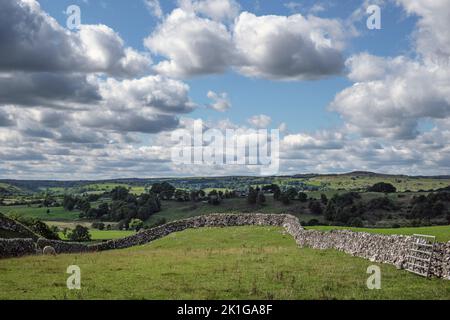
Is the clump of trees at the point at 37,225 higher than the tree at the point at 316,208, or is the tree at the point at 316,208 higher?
the clump of trees at the point at 37,225

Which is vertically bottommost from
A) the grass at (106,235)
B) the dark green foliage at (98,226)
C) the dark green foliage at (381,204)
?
the dark green foliage at (98,226)

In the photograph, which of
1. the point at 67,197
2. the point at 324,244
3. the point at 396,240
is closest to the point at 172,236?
the point at 324,244

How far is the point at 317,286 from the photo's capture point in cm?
1858

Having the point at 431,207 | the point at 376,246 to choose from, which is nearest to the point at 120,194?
the point at 431,207

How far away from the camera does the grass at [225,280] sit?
684 inches

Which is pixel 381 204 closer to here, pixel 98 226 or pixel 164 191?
pixel 98 226

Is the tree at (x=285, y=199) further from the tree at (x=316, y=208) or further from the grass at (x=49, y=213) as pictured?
the grass at (x=49, y=213)

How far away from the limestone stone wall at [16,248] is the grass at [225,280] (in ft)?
24.9

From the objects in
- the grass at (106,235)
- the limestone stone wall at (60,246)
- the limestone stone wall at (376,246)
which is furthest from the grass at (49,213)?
the limestone stone wall at (376,246)

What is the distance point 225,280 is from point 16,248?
24.3m

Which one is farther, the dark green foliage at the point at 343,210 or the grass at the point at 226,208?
the grass at the point at 226,208

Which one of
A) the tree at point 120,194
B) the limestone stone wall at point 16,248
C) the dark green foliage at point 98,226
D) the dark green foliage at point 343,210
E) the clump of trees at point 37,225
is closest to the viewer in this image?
the limestone stone wall at point 16,248

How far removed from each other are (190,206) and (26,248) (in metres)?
106
